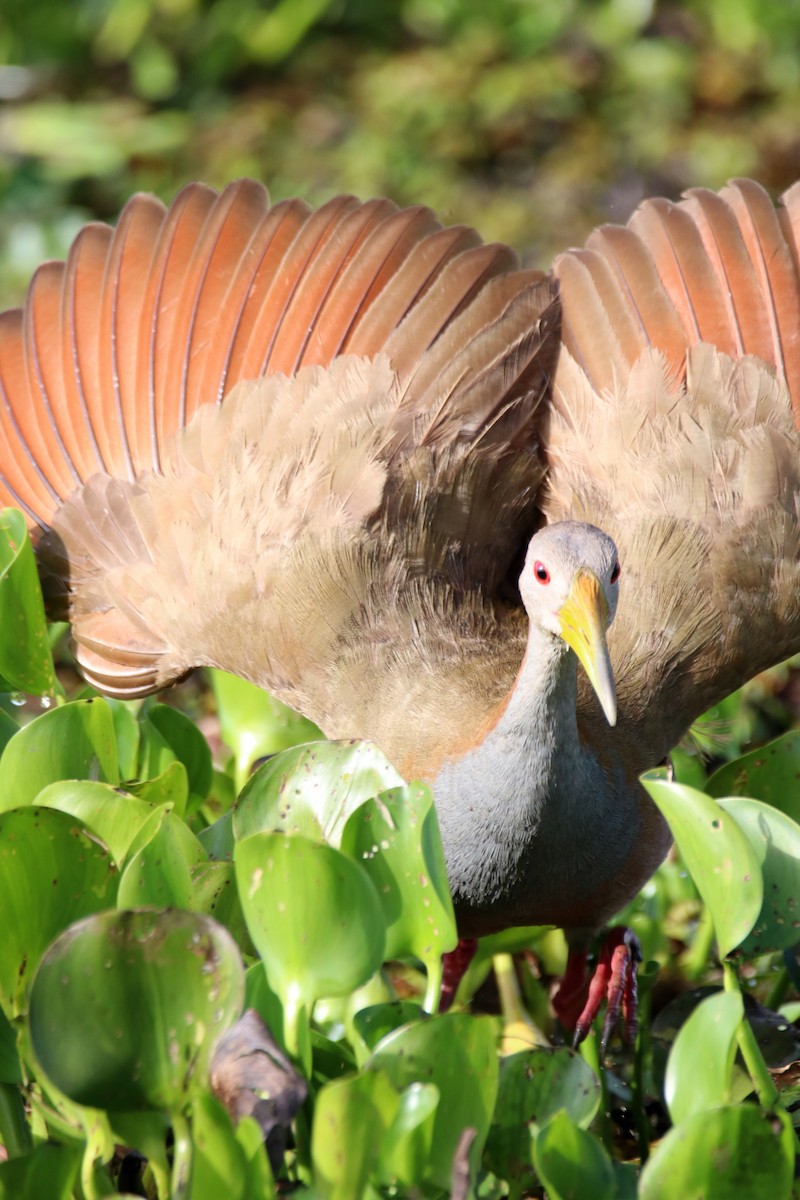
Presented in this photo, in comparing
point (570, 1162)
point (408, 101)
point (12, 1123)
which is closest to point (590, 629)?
point (570, 1162)

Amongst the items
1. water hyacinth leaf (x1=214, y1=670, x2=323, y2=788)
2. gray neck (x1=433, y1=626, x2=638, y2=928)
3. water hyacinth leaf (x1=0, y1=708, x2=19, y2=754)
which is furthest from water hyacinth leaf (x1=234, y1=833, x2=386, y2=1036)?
water hyacinth leaf (x1=214, y1=670, x2=323, y2=788)

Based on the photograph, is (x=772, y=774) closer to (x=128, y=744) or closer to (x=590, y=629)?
(x=590, y=629)

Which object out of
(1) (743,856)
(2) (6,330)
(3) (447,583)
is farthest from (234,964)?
(2) (6,330)

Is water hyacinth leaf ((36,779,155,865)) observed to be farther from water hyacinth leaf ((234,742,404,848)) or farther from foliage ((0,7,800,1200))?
water hyacinth leaf ((234,742,404,848))

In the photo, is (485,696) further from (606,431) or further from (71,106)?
(71,106)

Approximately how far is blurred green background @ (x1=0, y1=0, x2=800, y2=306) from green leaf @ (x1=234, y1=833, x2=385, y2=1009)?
12.0 ft

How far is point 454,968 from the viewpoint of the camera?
2.57m

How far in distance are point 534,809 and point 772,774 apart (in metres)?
0.34

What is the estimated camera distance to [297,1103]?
154 centimetres

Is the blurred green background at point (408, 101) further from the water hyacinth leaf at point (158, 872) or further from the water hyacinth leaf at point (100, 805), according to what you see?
the water hyacinth leaf at point (158, 872)

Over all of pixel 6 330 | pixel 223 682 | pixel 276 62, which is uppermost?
pixel 276 62

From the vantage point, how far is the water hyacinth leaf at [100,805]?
1896 millimetres

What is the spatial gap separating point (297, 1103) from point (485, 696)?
99 centimetres

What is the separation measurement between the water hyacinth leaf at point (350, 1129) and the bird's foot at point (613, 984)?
0.87 meters
